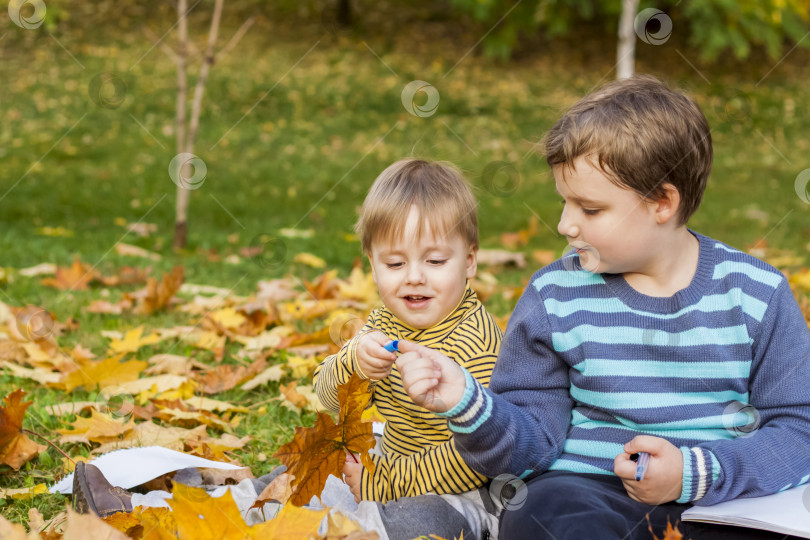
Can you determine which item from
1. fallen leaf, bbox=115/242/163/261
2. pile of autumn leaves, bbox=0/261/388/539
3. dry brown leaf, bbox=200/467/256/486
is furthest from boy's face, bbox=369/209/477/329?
fallen leaf, bbox=115/242/163/261

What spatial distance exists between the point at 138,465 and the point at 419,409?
686 millimetres

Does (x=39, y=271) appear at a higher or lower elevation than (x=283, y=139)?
lower

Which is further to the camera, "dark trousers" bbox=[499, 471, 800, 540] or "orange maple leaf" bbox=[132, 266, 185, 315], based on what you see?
"orange maple leaf" bbox=[132, 266, 185, 315]

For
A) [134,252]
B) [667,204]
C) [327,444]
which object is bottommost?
[327,444]

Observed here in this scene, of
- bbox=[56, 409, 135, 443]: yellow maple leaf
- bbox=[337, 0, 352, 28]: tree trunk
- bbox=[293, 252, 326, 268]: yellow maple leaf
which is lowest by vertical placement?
bbox=[56, 409, 135, 443]: yellow maple leaf

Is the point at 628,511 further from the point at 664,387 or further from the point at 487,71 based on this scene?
the point at 487,71

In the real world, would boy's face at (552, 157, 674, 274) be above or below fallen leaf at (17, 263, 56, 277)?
below

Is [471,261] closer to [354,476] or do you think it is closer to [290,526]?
[354,476]

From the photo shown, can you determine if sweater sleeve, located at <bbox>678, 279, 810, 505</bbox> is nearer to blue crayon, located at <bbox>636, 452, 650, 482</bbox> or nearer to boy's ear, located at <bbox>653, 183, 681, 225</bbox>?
blue crayon, located at <bbox>636, 452, 650, 482</bbox>

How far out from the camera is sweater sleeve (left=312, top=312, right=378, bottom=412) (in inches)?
79.1

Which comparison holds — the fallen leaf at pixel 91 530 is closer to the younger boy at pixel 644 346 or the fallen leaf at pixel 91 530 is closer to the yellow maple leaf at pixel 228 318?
the younger boy at pixel 644 346

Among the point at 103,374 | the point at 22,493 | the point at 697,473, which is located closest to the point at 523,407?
the point at 697,473

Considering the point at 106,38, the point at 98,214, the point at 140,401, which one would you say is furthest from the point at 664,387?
the point at 106,38

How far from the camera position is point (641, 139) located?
174 cm
